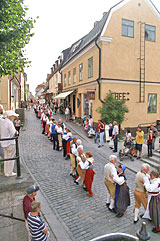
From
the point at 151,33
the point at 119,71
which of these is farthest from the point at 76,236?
the point at 151,33

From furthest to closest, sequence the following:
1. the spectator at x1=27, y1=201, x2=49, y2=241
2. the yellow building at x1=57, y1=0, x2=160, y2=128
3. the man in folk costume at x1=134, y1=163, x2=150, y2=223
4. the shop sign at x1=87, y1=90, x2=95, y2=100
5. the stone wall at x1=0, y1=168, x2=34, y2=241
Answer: the shop sign at x1=87, y1=90, x2=95, y2=100, the yellow building at x1=57, y1=0, x2=160, y2=128, the man in folk costume at x1=134, y1=163, x2=150, y2=223, the stone wall at x1=0, y1=168, x2=34, y2=241, the spectator at x1=27, y1=201, x2=49, y2=241

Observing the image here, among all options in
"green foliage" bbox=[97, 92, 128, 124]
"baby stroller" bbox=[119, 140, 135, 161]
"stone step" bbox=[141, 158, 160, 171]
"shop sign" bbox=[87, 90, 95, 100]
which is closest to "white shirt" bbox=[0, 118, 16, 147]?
"baby stroller" bbox=[119, 140, 135, 161]

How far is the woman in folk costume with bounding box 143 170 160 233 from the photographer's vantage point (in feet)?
13.9

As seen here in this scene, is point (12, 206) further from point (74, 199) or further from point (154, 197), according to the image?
point (154, 197)

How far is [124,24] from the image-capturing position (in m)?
14.6

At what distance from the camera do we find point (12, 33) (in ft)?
17.3

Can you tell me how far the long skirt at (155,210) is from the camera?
168 inches

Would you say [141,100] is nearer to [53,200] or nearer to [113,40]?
[113,40]

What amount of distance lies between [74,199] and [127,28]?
14.1 m

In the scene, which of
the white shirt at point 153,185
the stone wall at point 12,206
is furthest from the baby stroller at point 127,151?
the stone wall at point 12,206

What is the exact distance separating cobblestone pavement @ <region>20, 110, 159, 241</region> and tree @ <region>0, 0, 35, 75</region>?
4.16 metres

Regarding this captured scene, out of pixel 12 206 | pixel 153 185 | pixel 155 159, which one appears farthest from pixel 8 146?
pixel 155 159

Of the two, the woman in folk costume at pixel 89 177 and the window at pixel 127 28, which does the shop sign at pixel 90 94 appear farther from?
the woman in folk costume at pixel 89 177

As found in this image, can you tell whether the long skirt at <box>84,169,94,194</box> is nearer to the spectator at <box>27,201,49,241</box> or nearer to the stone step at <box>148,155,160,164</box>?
the spectator at <box>27,201,49,241</box>
